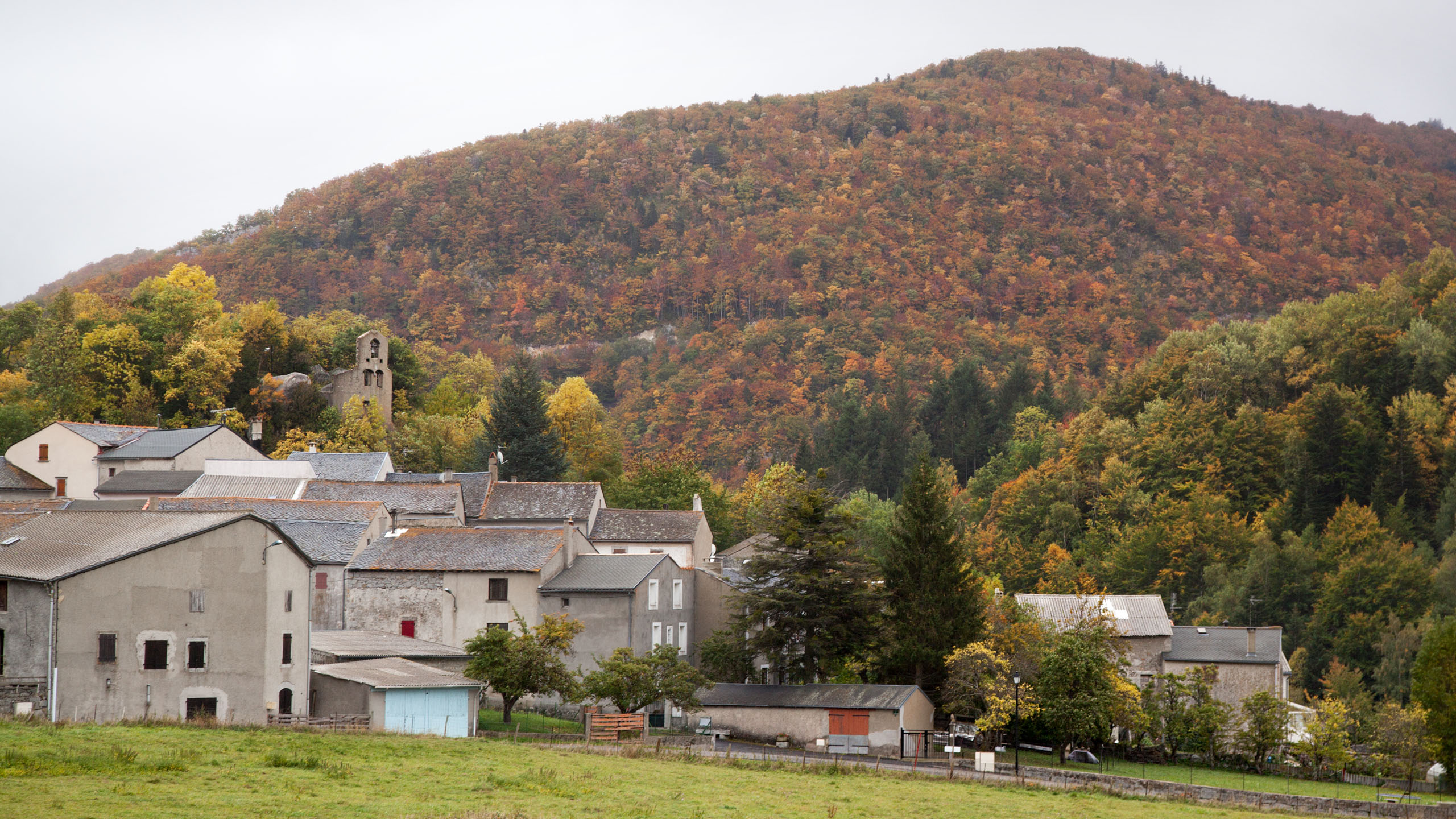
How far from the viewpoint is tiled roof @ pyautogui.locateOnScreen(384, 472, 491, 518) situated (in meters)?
74.6

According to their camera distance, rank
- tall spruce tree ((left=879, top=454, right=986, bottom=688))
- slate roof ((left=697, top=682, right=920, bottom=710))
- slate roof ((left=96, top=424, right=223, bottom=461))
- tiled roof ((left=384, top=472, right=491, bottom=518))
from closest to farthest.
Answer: slate roof ((left=697, top=682, right=920, bottom=710)) < tall spruce tree ((left=879, top=454, right=986, bottom=688)) < tiled roof ((left=384, top=472, right=491, bottom=518)) < slate roof ((left=96, top=424, right=223, bottom=461))

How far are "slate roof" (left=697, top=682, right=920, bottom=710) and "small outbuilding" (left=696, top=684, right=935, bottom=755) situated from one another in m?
0.02

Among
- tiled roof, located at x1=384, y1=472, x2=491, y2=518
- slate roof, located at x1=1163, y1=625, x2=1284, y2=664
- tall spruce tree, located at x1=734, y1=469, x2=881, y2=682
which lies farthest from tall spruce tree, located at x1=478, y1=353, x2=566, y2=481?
slate roof, located at x1=1163, y1=625, x2=1284, y2=664

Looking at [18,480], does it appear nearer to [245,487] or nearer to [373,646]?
[245,487]

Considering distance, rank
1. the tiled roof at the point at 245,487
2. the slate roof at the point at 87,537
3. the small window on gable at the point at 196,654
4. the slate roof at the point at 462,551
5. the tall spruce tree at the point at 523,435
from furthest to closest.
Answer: the tall spruce tree at the point at 523,435 → the tiled roof at the point at 245,487 → the slate roof at the point at 462,551 → the small window on gable at the point at 196,654 → the slate roof at the point at 87,537

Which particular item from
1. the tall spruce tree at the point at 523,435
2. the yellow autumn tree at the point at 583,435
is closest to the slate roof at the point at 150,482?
the tall spruce tree at the point at 523,435

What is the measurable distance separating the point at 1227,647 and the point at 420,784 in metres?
49.5

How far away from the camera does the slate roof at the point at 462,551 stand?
194ft

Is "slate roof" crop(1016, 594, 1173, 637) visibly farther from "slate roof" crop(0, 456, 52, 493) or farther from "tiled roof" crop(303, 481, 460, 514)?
"slate roof" crop(0, 456, 52, 493)

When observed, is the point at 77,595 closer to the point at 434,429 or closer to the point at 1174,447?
the point at 434,429

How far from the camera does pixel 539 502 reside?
249 ft

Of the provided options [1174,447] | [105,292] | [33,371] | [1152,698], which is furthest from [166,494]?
[105,292]

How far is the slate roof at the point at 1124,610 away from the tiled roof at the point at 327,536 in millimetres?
33533

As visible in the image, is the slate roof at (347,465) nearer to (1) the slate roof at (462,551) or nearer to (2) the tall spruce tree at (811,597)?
(1) the slate roof at (462,551)
